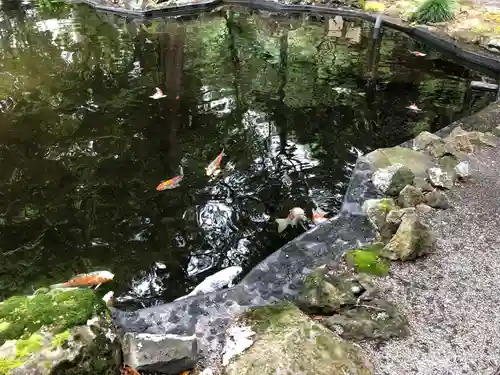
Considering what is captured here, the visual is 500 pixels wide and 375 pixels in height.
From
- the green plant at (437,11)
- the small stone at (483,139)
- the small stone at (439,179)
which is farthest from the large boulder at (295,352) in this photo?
the green plant at (437,11)

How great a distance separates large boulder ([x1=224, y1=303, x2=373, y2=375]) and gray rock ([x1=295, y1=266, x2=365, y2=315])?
0.18 m

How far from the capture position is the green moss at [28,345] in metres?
2.25

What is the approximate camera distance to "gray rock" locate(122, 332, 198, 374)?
2.55 meters

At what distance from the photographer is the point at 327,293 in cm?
308

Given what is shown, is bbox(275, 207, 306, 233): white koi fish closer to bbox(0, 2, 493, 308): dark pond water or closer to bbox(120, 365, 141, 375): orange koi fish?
bbox(0, 2, 493, 308): dark pond water

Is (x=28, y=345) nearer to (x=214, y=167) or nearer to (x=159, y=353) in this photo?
(x=159, y=353)

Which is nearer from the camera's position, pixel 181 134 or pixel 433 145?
pixel 433 145

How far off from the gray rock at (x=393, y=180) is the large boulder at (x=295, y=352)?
1.90 m

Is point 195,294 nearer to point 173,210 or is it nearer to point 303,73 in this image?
point 173,210

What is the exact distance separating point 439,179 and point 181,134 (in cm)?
351

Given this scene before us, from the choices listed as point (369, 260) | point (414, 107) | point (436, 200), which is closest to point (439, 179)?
point (436, 200)

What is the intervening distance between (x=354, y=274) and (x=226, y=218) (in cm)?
180

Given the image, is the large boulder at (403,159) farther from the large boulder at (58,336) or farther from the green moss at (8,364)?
the green moss at (8,364)

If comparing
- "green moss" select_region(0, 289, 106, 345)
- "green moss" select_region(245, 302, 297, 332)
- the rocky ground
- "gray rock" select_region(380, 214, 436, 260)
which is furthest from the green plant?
"green moss" select_region(0, 289, 106, 345)
